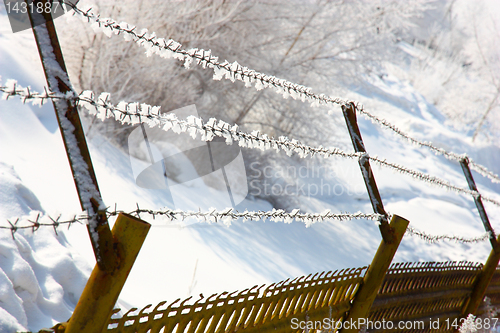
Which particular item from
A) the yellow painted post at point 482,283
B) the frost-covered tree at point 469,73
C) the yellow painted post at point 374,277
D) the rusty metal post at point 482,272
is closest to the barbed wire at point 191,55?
the yellow painted post at point 374,277

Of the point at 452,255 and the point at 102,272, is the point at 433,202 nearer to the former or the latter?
the point at 452,255

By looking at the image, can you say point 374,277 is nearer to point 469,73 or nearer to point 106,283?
point 106,283

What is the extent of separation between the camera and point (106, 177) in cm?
437

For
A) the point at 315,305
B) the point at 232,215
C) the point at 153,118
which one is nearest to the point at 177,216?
the point at 232,215

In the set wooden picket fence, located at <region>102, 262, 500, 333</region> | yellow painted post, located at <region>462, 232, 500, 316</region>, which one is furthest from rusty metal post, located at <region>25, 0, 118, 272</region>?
yellow painted post, located at <region>462, 232, 500, 316</region>

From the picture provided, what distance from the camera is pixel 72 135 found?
0.78 m

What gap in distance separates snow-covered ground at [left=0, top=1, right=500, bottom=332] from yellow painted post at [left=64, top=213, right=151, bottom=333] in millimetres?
129

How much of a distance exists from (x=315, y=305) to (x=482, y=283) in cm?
208

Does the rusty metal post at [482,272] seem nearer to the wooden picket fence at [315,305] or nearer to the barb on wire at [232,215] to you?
the wooden picket fence at [315,305]

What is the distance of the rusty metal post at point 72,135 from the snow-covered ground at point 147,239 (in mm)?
57

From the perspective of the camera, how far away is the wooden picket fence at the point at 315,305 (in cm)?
109

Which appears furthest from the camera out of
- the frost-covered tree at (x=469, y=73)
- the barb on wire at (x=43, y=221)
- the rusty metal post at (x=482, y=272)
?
the frost-covered tree at (x=469, y=73)

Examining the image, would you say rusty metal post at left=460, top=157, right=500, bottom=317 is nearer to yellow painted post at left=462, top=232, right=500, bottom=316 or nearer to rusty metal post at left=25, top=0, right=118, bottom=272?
yellow painted post at left=462, top=232, right=500, bottom=316

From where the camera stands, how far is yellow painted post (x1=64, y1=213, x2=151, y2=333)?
822 mm
